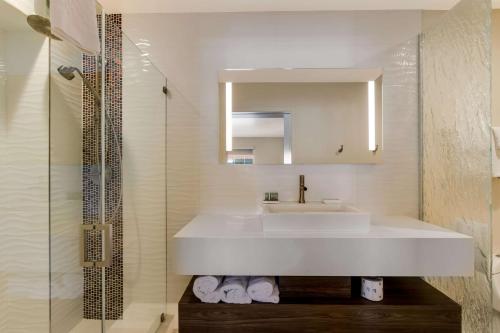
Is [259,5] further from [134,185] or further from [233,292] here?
[233,292]

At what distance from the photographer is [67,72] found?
57.4 inches

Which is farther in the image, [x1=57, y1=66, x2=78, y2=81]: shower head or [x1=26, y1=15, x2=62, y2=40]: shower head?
[x1=57, y1=66, x2=78, y2=81]: shower head

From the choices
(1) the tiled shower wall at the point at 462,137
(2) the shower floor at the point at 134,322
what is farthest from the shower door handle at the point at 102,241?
(1) the tiled shower wall at the point at 462,137

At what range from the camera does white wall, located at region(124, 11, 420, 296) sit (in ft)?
7.06

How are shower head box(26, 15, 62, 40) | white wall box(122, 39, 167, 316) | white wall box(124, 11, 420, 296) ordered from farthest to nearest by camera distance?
1. white wall box(124, 11, 420, 296)
2. white wall box(122, 39, 167, 316)
3. shower head box(26, 15, 62, 40)

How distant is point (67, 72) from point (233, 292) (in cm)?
136

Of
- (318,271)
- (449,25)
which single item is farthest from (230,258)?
(449,25)

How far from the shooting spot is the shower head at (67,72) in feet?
4.67

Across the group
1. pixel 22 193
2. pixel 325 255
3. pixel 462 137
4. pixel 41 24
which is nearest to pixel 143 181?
pixel 22 193

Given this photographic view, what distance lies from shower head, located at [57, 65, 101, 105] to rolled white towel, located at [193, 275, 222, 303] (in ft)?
3.45

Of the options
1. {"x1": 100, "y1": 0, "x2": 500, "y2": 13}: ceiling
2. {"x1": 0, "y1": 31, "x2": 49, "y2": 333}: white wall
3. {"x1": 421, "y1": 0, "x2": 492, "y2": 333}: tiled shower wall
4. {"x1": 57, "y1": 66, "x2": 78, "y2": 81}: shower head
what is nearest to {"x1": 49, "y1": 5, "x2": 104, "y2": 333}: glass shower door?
{"x1": 57, "y1": 66, "x2": 78, "y2": 81}: shower head

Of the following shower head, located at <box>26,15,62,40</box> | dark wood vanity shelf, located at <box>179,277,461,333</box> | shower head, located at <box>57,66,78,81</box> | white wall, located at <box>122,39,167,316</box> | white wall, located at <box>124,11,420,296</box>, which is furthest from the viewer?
white wall, located at <box>124,11,420,296</box>

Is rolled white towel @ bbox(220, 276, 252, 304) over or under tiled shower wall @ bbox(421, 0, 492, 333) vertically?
under

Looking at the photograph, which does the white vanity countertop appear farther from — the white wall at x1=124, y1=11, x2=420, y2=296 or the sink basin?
the white wall at x1=124, y1=11, x2=420, y2=296
